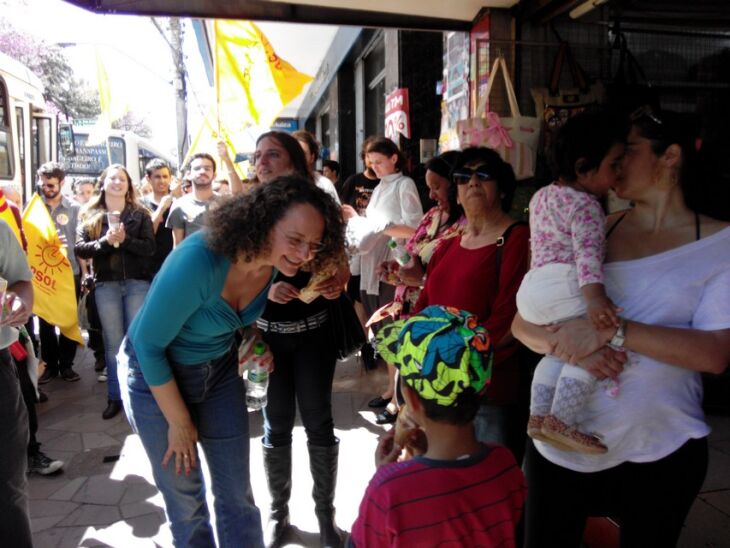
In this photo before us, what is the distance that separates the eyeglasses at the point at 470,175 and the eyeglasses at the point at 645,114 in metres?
0.86

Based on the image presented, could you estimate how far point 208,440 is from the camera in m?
2.28

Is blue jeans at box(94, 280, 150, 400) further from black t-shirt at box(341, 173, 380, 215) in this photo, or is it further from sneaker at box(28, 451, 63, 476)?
black t-shirt at box(341, 173, 380, 215)

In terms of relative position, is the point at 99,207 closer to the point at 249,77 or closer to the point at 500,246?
the point at 249,77

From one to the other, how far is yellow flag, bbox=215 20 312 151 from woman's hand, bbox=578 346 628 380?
4379 mm

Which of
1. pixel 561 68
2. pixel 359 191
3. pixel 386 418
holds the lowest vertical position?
pixel 386 418

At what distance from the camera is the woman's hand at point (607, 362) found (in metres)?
1.57

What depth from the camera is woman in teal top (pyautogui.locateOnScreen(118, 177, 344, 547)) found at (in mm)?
1961

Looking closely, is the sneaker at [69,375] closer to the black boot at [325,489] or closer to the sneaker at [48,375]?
the sneaker at [48,375]

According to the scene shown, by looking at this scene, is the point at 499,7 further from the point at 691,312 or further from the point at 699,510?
the point at 699,510

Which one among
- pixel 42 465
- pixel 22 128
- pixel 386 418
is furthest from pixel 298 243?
pixel 22 128

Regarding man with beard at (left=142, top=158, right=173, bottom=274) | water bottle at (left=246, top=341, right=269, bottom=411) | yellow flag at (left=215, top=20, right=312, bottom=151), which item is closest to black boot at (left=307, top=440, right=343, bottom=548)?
water bottle at (left=246, top=341, right=269, bottom=411)

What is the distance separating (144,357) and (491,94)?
2.86 m

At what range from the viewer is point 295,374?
281 centimetres

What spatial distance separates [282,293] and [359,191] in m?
3.32
